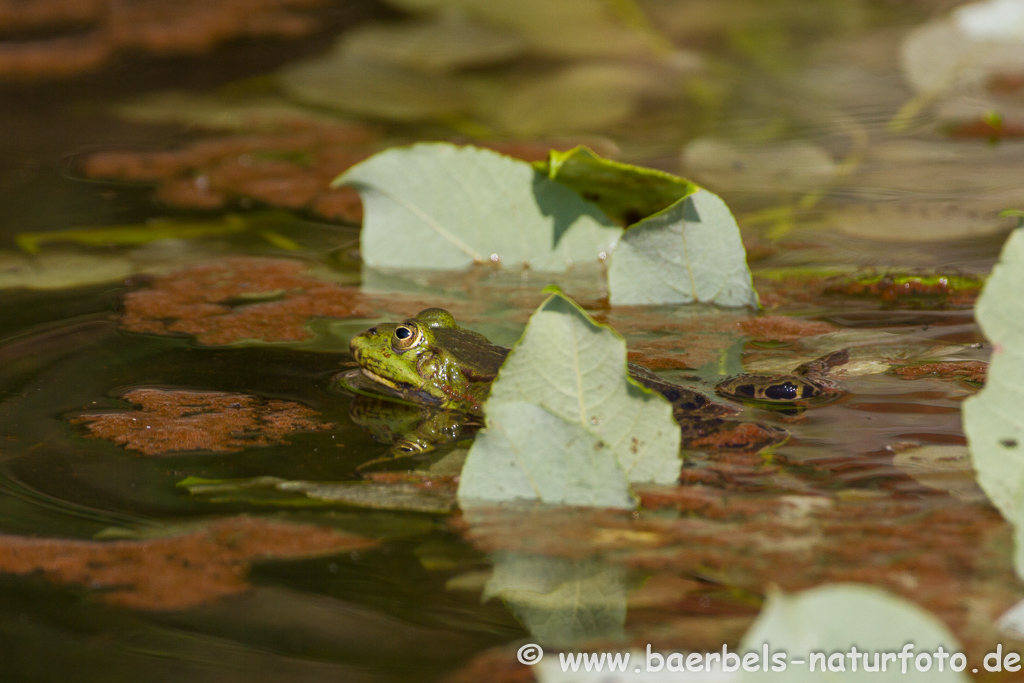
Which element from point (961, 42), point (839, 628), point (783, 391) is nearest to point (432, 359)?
point (783, 391)

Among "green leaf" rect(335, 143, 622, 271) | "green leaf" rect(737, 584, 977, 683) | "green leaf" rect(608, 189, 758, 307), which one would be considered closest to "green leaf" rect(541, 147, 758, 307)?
"green leaf" rect(608, 189, 758, 307)

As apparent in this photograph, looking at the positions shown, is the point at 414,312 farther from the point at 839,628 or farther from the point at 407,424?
the point at 839,628

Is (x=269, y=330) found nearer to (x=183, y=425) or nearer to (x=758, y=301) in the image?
(x=183, y=425)

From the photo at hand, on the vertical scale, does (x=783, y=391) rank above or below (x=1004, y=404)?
below

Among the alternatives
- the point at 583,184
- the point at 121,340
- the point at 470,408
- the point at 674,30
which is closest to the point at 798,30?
the point at 674,30

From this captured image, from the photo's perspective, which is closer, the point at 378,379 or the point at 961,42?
the point at 378,379

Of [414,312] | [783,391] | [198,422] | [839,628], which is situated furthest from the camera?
[414,312]

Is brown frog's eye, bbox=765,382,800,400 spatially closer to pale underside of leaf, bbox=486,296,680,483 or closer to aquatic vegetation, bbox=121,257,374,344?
pale underside of leaf, bbox=486,296,680,483

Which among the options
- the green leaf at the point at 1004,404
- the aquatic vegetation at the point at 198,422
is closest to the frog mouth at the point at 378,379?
the aquatic vegetation at the point at 198,422
